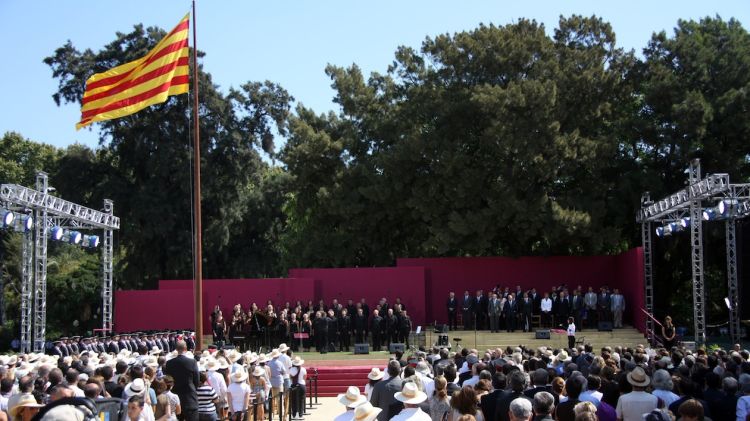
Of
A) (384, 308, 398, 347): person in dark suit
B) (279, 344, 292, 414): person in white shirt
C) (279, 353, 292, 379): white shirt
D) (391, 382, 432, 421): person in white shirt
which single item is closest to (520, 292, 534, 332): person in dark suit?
(384, 308, 398, 347): person in dark suit

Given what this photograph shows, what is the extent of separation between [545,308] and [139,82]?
16.0 metres

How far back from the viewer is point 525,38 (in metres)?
35.4

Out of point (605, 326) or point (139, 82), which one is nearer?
point (139, 82)

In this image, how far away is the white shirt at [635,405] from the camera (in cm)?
898

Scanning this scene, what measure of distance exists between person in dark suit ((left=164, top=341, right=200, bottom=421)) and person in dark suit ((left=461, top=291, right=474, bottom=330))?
2119 centimetres

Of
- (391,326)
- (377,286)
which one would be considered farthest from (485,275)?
(391,326)

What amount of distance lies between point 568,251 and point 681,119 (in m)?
6.97

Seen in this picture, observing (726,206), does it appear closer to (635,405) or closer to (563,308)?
(563,308)

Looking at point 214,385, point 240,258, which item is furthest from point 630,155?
point 214,385

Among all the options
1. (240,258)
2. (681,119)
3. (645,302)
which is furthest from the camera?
(240,258)

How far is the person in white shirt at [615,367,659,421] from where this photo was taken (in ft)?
29.5

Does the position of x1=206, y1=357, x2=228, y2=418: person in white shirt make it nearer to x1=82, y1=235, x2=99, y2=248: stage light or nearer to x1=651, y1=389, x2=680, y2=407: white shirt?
x1=651, y1=389, x2=680, y2=407: white shirt

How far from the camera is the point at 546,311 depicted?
104ft

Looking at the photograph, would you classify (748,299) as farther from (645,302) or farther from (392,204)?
(392,204)
